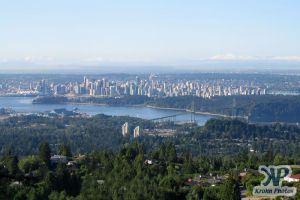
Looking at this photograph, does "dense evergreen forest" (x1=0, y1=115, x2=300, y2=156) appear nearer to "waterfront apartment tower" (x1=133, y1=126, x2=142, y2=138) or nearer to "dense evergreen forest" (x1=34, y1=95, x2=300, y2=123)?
"waterfront apartment tower" (x1=133, y1=126, x2=142, y2=138)

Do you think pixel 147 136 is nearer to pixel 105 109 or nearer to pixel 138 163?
pixel 138 163

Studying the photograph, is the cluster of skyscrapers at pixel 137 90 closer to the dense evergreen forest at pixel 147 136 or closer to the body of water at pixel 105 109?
the body of water at pixel 105 109

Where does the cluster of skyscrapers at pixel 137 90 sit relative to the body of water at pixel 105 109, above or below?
above

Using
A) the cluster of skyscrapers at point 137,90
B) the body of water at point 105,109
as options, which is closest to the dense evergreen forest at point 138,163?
the body of water at point 105,109

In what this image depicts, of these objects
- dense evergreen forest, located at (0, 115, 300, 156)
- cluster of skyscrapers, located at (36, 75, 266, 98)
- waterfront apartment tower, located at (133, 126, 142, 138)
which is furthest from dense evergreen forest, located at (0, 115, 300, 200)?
cluster of skyscrapers, located at (36, 75, 266, 98)

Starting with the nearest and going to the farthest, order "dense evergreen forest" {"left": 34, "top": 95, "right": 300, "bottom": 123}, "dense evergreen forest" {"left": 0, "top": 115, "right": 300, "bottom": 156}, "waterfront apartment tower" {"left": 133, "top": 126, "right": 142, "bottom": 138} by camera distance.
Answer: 1. "dense evergreen forest" {"left": 0, "top": 115, "right": 300, "bottom": 156}
2. "waterfront apartment tower" {"left": 133, "top": 126, "right": 142, "bottom": 138}
3. "dense evergreen forest" {"left": 34, "top": 95, "right": 300, "bottom": 123}
